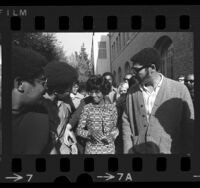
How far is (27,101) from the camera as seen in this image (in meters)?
4.93

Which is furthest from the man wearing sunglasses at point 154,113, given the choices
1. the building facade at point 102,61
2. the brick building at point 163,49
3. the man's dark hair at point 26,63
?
the man's dark hair at point 26,63

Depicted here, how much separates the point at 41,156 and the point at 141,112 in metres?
1.36

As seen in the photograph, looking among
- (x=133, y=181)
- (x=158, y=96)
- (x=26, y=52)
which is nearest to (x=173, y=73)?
(x=158, y=96)

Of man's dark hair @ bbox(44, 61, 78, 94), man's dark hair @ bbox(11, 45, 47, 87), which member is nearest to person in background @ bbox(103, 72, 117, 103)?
man's dark hair @ bbox(44, 61, 78, 94)

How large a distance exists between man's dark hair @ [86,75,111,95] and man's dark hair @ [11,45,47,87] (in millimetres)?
614

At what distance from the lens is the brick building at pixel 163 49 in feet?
16.5

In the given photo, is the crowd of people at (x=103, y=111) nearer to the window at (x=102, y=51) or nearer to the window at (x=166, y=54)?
the window at (x=166, y=54)

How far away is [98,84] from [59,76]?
1.75 ft

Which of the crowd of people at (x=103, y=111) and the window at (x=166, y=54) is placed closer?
the crowd of people at (x=103, y=111)

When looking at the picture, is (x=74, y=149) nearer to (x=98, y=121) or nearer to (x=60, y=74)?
(x=98, y=121)

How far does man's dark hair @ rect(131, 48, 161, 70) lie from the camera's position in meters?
4.96

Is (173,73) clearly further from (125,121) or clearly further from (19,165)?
(19,165)

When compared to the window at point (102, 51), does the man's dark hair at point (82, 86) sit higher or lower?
lower

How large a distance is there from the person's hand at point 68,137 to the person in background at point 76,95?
332 millimetres
